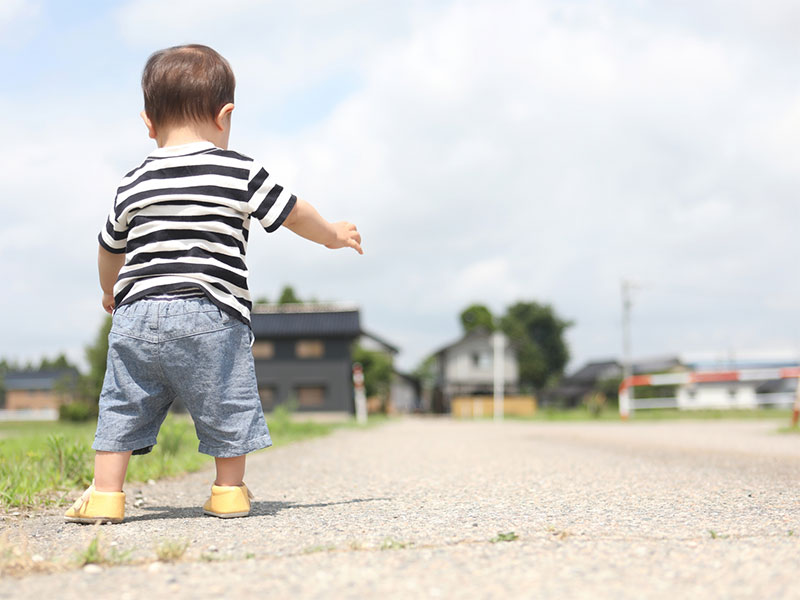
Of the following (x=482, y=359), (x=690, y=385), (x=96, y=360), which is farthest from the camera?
(x=690, y=385)

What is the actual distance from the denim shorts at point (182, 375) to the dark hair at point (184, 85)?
73 centimetres

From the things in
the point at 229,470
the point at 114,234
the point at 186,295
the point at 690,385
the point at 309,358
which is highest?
the point at 309,358

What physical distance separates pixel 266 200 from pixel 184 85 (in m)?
0.53

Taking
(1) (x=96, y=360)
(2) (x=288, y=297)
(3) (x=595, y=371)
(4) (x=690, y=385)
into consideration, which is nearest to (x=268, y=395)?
(1) (x=96, y=360)

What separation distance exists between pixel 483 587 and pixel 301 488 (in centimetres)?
234

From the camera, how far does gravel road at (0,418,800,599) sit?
4.81 ft

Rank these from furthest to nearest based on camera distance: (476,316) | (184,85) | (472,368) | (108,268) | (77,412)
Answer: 1. (476,316)
2. (472,368)
3. (77,412)
4. (108,268)
5. (184,85)

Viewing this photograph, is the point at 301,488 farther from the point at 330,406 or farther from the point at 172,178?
the point at 330,406

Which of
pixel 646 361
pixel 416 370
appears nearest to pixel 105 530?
pixel 416 370

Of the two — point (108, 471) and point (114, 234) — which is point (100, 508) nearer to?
point (108, 471)

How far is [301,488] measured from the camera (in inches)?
144

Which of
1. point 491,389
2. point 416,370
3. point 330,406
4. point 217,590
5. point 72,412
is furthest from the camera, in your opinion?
point 416,370

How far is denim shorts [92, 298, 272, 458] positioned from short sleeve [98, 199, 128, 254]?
1.04 feet

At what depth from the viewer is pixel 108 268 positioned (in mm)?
2809
